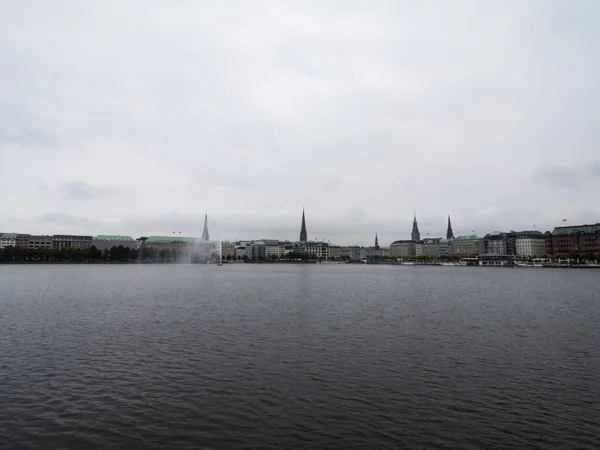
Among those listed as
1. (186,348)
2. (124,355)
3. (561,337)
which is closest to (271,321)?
(186,348)

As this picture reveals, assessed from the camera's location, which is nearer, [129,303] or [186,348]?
[186,348]

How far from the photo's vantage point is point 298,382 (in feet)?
62.4

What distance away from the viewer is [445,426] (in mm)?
14578

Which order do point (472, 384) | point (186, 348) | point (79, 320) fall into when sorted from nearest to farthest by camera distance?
1. point (472, 384)
2. point (186, 348)
3. point (79, 320)

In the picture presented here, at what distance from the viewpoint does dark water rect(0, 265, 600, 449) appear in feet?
45.6

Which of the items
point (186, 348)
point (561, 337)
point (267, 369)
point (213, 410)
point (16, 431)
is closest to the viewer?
point (16, 431)

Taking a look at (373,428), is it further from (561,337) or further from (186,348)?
(561,337)

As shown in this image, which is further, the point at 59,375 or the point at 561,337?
the point at 561,337

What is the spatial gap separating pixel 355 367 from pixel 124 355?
12.9 m

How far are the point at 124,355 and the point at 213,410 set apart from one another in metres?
10.1

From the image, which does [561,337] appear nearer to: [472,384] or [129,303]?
[472,384]

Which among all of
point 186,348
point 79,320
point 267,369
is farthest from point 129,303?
point 267,369

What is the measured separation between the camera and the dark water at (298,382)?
1391 centimetres

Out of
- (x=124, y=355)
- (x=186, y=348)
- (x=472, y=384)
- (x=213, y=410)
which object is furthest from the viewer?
(x=186, y=348)
